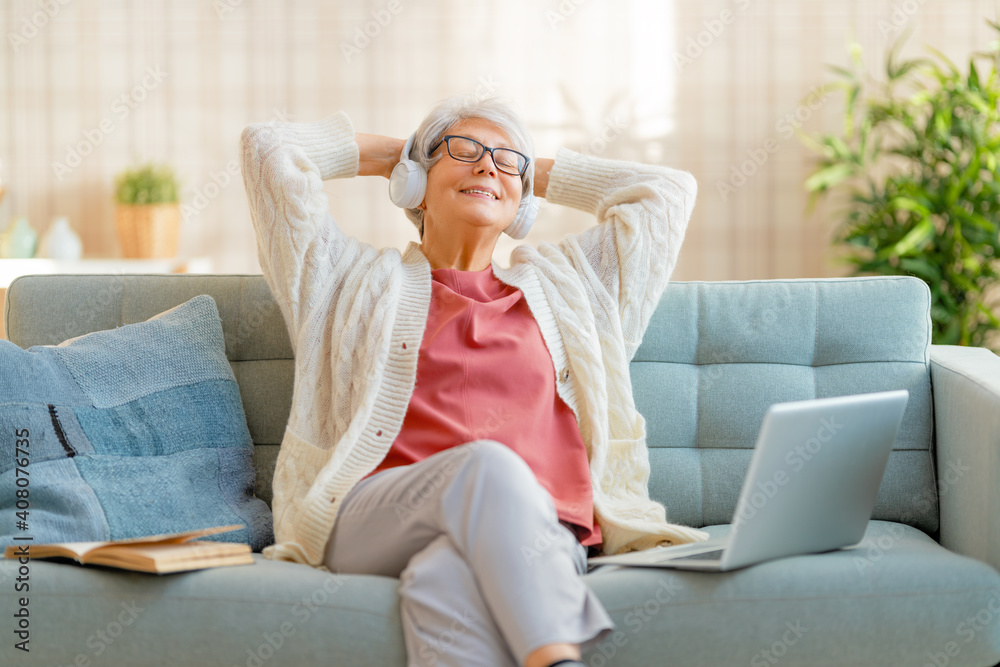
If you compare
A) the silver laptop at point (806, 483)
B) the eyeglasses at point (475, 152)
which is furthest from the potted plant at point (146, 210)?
the silver laptop at point (806, 483)

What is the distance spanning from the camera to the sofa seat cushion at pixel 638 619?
1.25 metres

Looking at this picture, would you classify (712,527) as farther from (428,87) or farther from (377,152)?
(428,87)

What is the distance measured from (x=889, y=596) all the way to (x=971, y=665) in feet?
0.56

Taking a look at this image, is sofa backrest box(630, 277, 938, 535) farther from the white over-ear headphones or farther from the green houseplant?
the green houseplant

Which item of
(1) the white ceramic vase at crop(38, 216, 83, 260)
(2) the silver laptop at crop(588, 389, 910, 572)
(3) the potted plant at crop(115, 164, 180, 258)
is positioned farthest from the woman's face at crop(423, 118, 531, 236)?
(1) the white ceramic vase at crop(38, 216, 83, 260)

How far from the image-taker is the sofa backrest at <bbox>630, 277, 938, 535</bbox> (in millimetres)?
1792

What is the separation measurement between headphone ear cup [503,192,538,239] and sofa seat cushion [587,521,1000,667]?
2.80 ft

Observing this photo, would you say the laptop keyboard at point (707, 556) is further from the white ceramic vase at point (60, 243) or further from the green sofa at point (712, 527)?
the white ceramic vase at point (60, 243)

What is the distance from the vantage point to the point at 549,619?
3.76 feet

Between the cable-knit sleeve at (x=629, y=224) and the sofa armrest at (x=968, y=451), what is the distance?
1.90 ft

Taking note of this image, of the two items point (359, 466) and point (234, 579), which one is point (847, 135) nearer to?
point (359, 466)

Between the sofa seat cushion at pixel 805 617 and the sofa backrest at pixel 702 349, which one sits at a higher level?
the sofa backrest at pixel 702 349

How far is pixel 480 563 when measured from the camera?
4.00 ft

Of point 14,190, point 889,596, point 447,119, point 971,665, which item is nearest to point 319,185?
point 447,119
